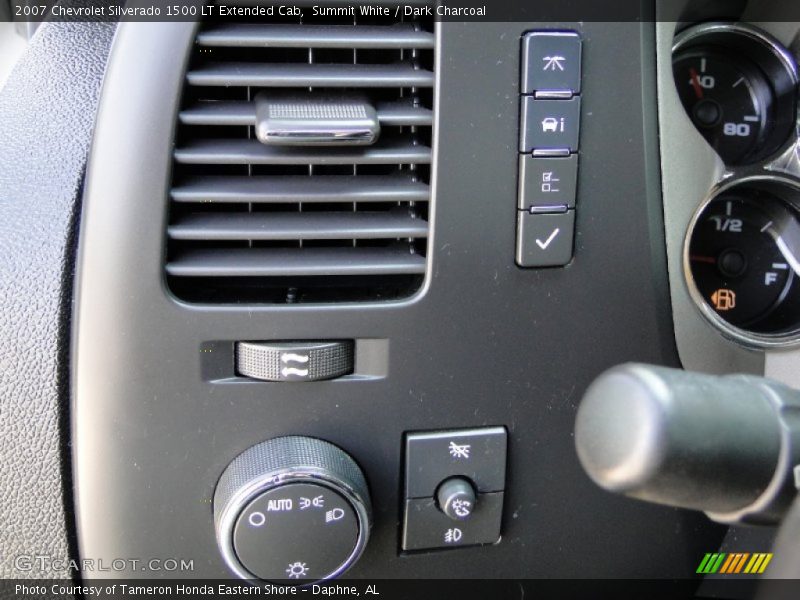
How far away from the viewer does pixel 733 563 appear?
98 cm

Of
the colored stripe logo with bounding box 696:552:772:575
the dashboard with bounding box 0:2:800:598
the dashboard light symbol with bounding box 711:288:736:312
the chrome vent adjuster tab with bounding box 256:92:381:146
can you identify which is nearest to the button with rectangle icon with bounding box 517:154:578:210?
the dashboard with bounding box 0:2:800:598

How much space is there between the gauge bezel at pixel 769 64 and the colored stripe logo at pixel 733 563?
42 centimetres

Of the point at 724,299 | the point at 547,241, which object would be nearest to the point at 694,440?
the point at 547,241

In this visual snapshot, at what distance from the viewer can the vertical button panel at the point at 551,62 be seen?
792 millimetres

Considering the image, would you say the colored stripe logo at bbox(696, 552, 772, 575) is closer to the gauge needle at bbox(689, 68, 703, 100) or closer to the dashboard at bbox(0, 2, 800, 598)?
the dashboard at bbox(0, 2, 800, 598)

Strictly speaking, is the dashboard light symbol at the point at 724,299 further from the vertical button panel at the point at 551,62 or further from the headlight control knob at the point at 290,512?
the headlight control knob at the point at 290,512

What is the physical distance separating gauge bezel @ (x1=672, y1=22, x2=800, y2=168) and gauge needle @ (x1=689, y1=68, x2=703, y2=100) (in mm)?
27

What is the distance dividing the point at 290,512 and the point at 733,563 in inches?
19.6

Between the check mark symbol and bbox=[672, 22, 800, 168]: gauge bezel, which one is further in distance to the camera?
bbox=[672, 22, 800, 168]: gauge bezel

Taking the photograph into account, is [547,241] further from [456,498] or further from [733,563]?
[733,563]

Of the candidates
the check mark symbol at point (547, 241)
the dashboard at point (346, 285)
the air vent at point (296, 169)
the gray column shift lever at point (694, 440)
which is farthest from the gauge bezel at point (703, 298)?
the gray column shift lever at point (694, 440)

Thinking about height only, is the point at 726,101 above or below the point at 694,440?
above

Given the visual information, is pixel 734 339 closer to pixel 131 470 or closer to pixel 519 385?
pixel 519 385

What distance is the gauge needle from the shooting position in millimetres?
954
